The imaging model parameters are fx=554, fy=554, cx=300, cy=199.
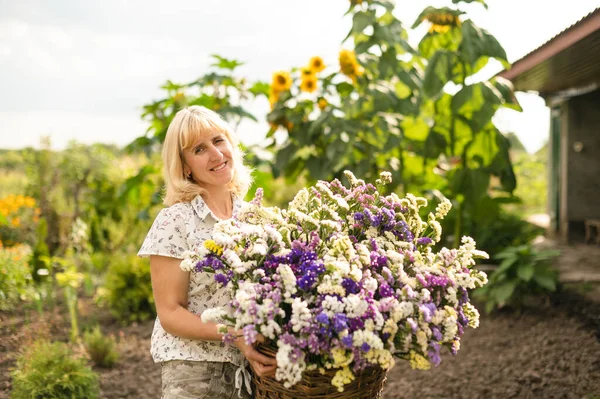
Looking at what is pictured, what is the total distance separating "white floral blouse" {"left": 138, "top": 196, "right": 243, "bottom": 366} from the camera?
190 centimetres

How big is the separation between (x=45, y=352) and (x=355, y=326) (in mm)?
2455

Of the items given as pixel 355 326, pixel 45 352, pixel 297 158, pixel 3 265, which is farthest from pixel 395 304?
pixel 297 158

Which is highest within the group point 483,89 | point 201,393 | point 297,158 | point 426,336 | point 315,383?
point 483,89

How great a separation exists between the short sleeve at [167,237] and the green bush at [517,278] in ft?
10.1

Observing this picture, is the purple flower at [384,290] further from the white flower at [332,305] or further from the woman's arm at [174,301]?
the woman's arm at [174,301]

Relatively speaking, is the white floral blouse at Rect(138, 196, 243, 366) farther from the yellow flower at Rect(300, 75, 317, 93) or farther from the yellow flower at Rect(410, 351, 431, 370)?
the yellow flower at Rect(300, 75, 317, 93)

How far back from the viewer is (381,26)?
4363 millimetres

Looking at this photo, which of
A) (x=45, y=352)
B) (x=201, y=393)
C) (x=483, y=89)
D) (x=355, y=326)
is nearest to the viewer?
(x=355, y=326)

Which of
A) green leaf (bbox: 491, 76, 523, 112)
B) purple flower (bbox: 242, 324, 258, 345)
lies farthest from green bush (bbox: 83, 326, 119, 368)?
green leaf (bbox: 491, 76, 523, 112)

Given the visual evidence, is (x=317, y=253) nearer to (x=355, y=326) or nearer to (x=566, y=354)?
(x=355, y=326)

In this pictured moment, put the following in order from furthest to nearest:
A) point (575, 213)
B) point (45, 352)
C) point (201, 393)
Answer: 1. point (575, 213)
2. point (45, 352)
3. point (201, 393)

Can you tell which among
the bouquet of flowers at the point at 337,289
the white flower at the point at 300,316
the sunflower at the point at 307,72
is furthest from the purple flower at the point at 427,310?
the sunflower at the point at 307,72

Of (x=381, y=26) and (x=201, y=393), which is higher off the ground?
(x=381, y=26)

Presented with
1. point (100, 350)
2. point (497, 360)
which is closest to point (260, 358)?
point (497, 360)
